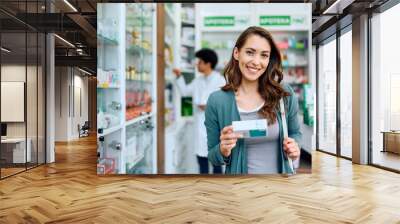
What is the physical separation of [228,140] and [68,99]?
9.34m

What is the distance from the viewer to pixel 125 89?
5.26 meters

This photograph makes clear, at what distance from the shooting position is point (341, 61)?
8.39 meters

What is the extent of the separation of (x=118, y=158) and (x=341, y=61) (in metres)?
5.37

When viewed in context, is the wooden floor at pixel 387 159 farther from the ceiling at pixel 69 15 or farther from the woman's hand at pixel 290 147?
the ceiling at pixel 69 15

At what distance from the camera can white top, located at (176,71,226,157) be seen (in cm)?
502

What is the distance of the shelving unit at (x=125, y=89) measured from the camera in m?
5.15

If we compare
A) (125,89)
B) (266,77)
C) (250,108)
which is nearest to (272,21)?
(266,77)

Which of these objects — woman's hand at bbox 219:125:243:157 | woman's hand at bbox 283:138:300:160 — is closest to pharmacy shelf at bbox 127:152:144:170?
woman's hand at bbox 219:125:243:157

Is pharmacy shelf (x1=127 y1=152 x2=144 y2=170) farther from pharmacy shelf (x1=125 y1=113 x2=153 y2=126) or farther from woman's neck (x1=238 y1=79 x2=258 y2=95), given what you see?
woman's neck (x1=238 y1=79 x2=258 y2=95)

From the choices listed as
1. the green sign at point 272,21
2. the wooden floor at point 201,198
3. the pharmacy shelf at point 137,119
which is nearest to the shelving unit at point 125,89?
the pharmacy shelf at point 137,119

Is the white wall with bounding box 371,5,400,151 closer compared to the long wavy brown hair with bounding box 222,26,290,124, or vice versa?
the long wavy brown hair with bounding box 222,26,290,124

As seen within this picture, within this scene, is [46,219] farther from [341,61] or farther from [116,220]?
[341,61]

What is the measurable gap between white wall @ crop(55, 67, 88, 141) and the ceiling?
4.24 metres

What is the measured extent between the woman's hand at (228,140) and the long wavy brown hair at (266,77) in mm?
430
